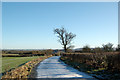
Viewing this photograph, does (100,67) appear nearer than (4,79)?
No

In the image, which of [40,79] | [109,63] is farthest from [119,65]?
[40,79]

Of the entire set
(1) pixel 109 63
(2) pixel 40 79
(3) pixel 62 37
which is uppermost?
(3) pixel 62 37

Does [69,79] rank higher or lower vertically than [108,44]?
lower

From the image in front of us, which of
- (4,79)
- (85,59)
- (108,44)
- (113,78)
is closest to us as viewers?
(4,79)

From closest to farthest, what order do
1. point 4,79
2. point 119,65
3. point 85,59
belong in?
point 4,79, point 119,65, point 85,59

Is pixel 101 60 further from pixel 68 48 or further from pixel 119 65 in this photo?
pixel 68 48

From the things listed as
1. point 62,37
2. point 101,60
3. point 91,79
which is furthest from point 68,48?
point 91,79

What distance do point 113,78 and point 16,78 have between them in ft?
18.1

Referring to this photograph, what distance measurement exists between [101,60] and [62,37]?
34498 mm

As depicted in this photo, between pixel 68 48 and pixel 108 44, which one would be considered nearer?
pixel 108 44

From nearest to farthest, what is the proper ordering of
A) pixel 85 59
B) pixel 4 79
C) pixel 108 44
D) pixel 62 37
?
pixel 4 79 → pixel 85 59 → pixel 108 44 → pixel 62 37

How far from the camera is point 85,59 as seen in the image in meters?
14.5

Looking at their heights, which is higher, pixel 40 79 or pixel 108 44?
pixel 108 44

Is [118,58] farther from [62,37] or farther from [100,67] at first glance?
[62,37]
